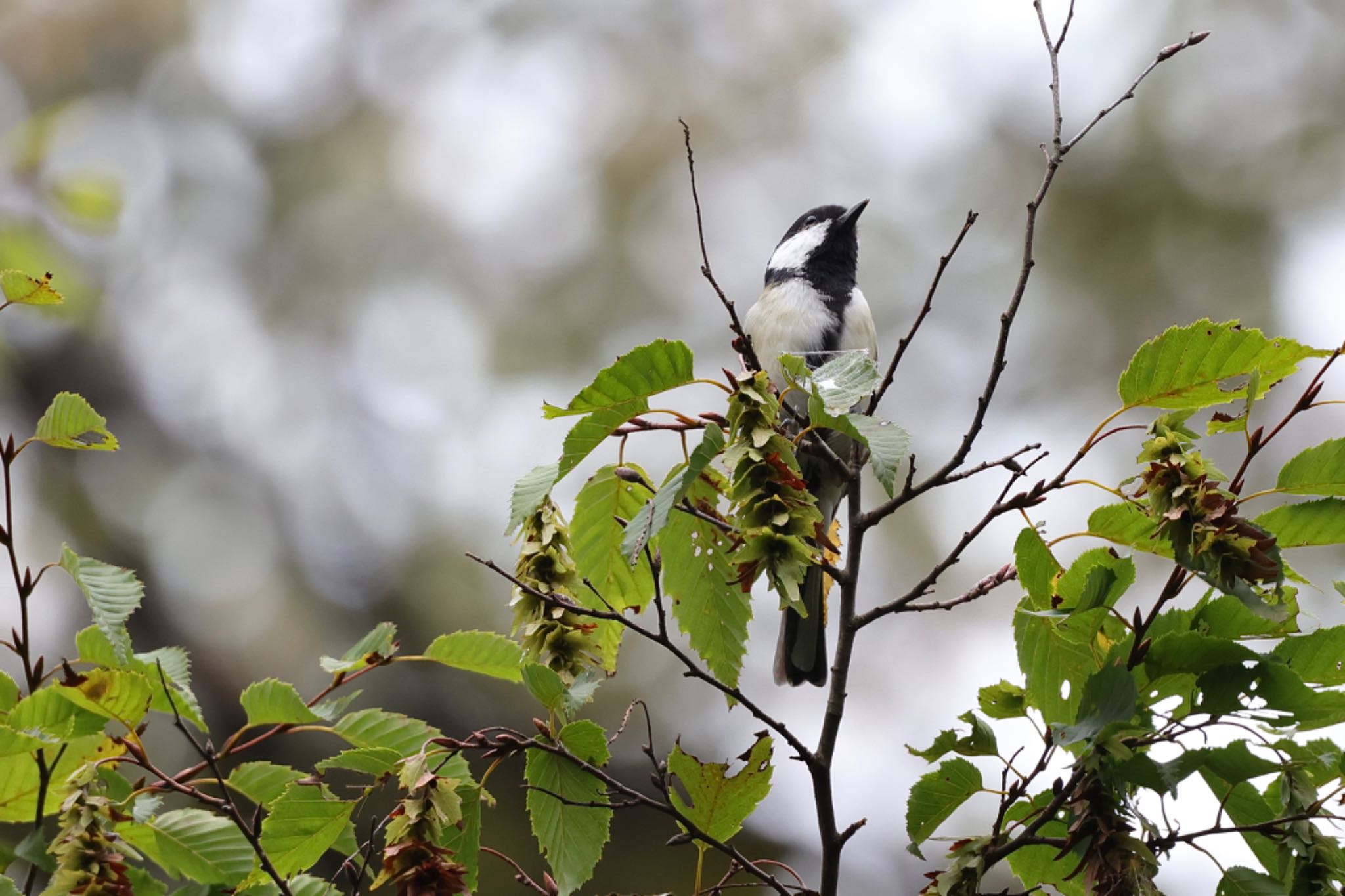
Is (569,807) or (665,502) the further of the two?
(569,807)

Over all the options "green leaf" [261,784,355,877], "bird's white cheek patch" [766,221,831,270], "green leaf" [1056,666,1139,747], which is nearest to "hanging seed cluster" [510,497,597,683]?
"green leaf" [261,784,355,877]

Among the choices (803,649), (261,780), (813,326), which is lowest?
(261,780)

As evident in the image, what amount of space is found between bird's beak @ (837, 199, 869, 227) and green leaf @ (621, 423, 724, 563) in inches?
109

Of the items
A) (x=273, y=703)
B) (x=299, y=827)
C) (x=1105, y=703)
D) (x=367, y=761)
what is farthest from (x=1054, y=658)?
(x=273, y=703)

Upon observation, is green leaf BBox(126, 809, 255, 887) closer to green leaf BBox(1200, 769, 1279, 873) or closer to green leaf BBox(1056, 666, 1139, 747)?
green leaf BBox(1056, 666, 1139, 747)

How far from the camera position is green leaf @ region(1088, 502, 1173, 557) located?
1446 millimetres

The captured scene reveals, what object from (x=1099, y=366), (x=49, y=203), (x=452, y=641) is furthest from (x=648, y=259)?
(x=452, y=641)

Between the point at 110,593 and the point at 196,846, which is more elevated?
the point at 110,593

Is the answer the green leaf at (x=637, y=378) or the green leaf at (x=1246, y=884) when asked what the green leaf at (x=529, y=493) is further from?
the green leaf at (x=1246, y=884)

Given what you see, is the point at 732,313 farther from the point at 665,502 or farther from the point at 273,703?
the point at 273,703

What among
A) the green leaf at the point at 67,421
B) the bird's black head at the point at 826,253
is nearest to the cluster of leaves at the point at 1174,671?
the green leaf at the point at 67,421

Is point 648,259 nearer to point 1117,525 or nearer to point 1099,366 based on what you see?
point 1099,366

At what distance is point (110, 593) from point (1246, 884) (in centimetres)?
149

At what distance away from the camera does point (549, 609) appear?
1.61 metres
